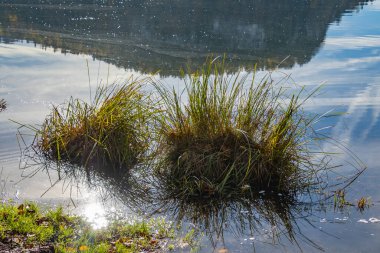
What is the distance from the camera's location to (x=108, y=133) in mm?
6305

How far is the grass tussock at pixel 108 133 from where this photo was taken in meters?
A: 6.36

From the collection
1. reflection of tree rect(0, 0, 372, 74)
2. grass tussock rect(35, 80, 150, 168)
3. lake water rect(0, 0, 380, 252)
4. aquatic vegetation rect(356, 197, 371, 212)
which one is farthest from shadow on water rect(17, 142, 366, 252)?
reflection of tree rect(0, 0, 372, 74)

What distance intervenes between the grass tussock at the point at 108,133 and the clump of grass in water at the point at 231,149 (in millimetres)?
574

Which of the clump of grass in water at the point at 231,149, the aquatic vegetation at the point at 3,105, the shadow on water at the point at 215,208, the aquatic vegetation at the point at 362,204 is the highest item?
the clump of grass in water at the point at 231,149

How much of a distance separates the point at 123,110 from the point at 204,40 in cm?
1219

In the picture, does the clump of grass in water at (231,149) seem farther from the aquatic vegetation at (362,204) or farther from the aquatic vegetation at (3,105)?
the aquatic vegetation at (3,105)

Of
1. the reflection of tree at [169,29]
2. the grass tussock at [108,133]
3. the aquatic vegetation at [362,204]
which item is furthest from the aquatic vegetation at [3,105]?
the aquatic vegetation at [362,204]

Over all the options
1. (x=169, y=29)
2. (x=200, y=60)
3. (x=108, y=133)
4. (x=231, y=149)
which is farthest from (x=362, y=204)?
(x=169, y=29)

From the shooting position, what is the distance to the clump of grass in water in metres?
5.76

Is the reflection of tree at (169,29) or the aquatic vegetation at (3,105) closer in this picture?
the aquatic vegetation at (3,105)

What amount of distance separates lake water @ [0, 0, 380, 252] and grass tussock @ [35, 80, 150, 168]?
446mm

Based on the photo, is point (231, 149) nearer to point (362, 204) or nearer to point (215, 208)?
point (215, 208)

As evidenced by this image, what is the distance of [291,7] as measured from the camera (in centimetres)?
3183

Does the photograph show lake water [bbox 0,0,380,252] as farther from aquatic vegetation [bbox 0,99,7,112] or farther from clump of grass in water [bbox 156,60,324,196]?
clump of grass in water [bbox 156,60,324,196]
